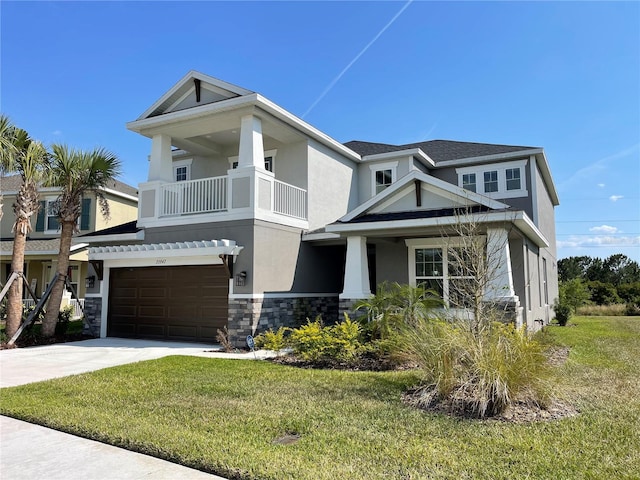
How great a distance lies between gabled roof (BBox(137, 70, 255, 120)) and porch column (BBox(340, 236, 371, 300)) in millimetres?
5600

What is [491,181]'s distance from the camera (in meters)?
16.4

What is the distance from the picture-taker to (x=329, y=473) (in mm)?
3836

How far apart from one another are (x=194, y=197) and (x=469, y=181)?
1004 cm

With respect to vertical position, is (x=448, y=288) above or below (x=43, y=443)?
above

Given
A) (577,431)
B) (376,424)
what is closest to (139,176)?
(376,424)

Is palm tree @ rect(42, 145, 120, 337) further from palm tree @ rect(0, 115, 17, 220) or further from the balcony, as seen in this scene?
the balcony

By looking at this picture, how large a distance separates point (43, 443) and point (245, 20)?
11251 mm

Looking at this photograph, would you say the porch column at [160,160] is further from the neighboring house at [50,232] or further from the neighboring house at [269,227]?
the neighboring house at [50,232]

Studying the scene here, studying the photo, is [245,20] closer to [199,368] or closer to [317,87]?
[317,87]

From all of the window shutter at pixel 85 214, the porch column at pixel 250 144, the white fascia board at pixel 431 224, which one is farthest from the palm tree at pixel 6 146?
the window shutter at pixel 85 214

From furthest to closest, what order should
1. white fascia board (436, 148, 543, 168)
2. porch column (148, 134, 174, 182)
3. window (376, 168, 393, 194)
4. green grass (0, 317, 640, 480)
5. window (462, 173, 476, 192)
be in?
window (376, 168, 393, 194) → window (462, 173, 476, 192) → white fascia board (436, 148, 543, 168) → porch column (148, 134, 174, 182) → green grass (0, 317, 640, 480)

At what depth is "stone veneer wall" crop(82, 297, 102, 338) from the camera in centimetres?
1454

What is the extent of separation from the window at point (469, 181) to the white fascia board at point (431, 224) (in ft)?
12.4

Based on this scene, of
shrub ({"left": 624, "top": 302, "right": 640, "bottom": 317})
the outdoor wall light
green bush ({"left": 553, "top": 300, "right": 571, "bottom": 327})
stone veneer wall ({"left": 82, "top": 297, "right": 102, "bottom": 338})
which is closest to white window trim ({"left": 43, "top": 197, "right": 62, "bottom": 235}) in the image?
stone veneer wall ({"left": 82, "top": 297, "right": 102, "bottom": 338})
